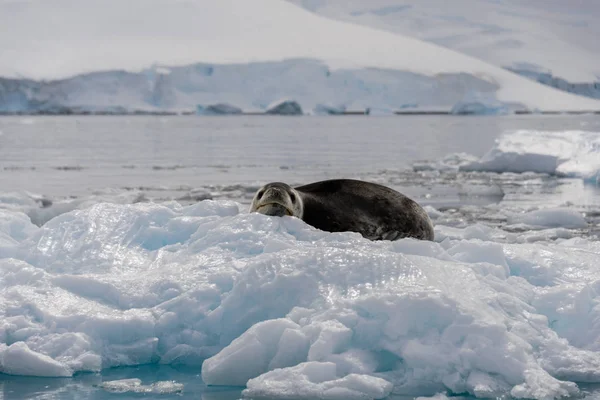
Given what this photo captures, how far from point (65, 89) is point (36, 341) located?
36.4 m

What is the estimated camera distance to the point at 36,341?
2.99 metres

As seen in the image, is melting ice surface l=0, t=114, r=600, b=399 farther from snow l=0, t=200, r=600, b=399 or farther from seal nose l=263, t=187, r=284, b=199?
seal nose l=263, t=187, r=284, b=199

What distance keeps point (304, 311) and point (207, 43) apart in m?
51.4

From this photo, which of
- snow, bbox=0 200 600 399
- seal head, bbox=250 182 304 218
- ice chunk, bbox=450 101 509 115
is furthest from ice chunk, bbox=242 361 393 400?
ice chunk, bbox=450 101 509 115

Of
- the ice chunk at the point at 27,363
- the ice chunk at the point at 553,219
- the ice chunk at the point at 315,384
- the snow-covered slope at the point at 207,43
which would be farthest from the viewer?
the snow-covered slope at the point at 207,43

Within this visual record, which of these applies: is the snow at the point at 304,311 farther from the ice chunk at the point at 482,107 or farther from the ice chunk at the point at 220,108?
the ice chunk at the point at 482,107

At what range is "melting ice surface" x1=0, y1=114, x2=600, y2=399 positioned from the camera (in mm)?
2691

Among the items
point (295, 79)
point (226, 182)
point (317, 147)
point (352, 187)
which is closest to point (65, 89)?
point (295, 79)

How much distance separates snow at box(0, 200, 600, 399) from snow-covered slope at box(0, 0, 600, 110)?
3582 cm

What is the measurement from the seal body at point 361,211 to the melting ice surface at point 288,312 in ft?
2.44

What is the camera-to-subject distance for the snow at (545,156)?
1088 centimetres

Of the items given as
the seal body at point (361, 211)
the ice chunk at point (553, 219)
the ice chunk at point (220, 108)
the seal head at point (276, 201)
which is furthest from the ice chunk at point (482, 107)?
the seal head at point (276, 201)

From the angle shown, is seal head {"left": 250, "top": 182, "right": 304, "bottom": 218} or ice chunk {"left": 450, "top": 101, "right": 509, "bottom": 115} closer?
seal head {"left": 250, "top": 182, "right": 304, "bottom": 218}

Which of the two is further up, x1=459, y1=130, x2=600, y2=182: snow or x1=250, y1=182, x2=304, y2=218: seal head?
x1=250, y1=182, x2=304, y2=218: seal head
